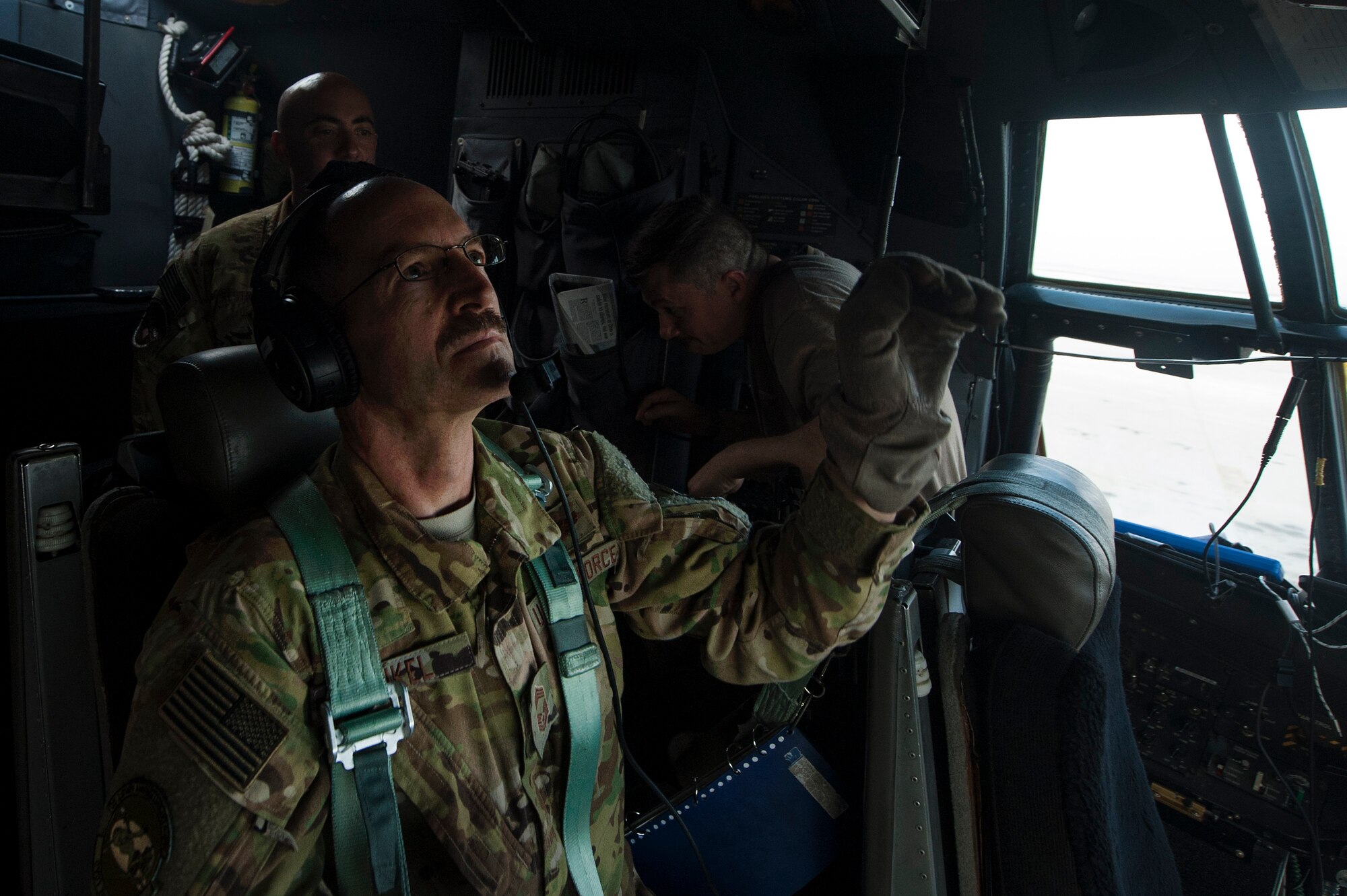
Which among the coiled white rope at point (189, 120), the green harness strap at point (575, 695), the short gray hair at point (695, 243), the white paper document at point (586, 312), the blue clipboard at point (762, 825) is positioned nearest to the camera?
the green harness strap at point (575, 695)

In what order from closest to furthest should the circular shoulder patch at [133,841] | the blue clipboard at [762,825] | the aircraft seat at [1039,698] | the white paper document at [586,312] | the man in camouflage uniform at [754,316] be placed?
the circular shoulder patch at [133,841] < the aircraft seat at [1039,698] < the blue clipboard at [762,825] < the man in camouflage uniform at [754,316] < the white paper document at [586,312]

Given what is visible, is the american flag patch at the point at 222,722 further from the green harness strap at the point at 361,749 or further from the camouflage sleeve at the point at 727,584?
the camouflage sleeve at the point at 727,584

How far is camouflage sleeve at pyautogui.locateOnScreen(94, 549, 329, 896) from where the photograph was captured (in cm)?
82

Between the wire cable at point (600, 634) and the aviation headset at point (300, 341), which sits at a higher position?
the aviation headset at point (300, 341)

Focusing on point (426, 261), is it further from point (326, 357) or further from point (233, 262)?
point (233, 262)

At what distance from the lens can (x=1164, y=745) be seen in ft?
6.97

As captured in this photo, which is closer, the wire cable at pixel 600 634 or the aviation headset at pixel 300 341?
the aviation headset at pixel 300 341

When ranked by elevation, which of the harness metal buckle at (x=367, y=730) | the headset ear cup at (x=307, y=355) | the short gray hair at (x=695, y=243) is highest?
the short gray hair at (x=695, y=243)

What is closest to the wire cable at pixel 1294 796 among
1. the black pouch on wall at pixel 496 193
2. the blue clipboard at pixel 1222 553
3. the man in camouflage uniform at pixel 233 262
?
the blue clipboard at pixel 1222 553

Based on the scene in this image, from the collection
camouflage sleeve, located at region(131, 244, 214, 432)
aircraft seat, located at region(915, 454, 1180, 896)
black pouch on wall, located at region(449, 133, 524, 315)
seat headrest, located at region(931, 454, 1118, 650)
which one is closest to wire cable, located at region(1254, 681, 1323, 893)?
aircraft seat, located at region(915, 454, 1180, 896)

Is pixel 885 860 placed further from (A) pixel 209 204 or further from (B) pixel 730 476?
(A) pixel 209 204

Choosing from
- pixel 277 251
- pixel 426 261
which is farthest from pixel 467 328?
pixel 277 251

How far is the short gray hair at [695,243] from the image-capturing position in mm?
2066

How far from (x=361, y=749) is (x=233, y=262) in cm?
167
